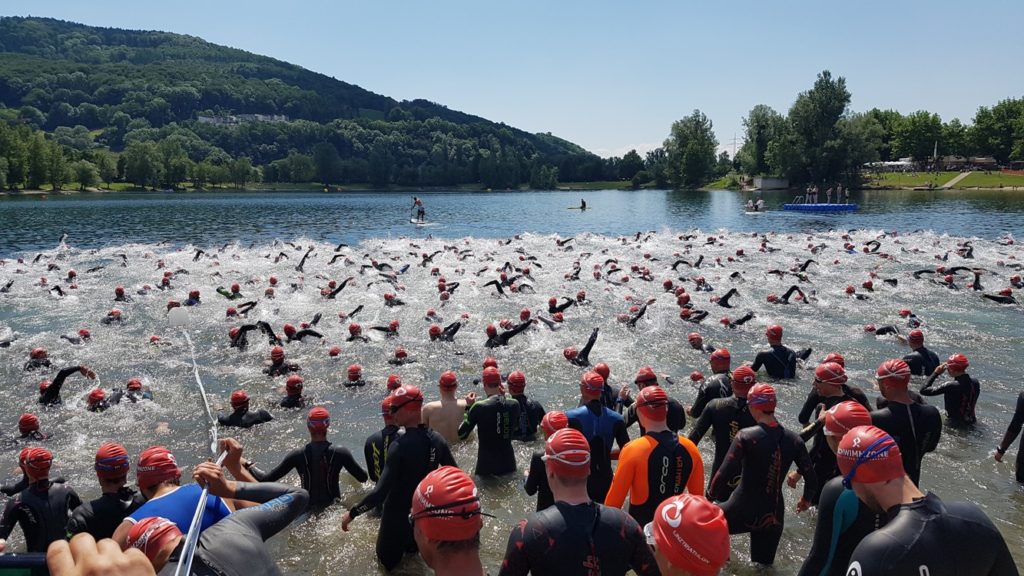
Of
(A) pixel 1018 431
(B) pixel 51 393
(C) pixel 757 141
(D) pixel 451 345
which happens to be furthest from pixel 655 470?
(C) pixel 757 141

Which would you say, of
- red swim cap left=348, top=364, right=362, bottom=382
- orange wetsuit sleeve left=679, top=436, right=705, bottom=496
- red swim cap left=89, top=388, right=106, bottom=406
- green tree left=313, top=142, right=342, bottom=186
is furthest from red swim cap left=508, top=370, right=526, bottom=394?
green tree left=313, top=142, right=342, bottom=186

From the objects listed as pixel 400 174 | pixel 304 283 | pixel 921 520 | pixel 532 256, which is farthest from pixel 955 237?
pixel 400 174

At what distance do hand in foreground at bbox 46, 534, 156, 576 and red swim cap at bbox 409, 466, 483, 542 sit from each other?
4.12 feet

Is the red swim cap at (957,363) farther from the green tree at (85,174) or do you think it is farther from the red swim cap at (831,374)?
the green tree at (85,174)

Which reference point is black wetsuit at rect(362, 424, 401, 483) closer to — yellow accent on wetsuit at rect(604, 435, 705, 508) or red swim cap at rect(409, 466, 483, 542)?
yellow accent on wetsuit at rect(604, 435, 705, 508)

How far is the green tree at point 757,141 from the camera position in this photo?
371 ft

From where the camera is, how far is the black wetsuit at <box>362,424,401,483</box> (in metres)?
6.52

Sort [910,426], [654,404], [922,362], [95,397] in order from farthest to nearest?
[95,397]
[922,362]
[910,426]
[654,404]

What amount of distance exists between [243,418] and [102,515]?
612cm

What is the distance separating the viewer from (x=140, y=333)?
1866 cm

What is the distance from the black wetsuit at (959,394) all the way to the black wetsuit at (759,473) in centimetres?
578

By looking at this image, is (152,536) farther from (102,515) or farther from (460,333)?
(460,333)

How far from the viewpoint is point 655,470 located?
5.09m

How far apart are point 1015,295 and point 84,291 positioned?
1369 inches
